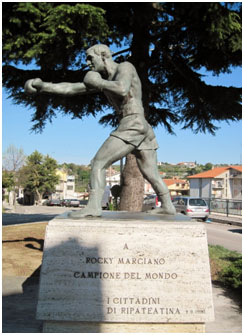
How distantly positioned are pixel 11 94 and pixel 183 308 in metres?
8.31

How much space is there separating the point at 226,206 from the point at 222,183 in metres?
30.8

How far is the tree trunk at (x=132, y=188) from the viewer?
9688mm

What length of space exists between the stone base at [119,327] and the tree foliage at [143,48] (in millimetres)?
5870

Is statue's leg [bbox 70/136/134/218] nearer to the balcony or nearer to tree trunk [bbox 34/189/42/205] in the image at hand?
the balcony

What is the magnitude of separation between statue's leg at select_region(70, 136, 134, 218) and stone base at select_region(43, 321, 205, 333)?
3.79 ft

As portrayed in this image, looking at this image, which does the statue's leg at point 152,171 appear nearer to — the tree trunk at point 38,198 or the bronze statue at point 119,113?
the bronze statue at point 119,113

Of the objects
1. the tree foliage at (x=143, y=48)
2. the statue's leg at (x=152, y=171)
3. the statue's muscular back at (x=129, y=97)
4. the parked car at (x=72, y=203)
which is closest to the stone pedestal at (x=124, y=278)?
the statue's leg at (x=152, y=171)

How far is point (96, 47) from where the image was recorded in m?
4.26

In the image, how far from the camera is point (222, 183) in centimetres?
5353

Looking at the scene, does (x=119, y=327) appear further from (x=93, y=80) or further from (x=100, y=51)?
(x=100, y=51)

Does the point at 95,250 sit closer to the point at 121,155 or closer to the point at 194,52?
the point at 121,155

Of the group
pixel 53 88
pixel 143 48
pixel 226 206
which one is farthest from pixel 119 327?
pixel 226 206

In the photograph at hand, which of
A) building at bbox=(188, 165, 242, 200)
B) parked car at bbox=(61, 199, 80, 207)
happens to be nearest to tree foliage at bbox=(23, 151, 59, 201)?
parked car at bbox=(61, 199, 80, 207)

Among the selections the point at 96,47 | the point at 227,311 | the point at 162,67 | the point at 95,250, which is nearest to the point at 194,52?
the point at 162,67
